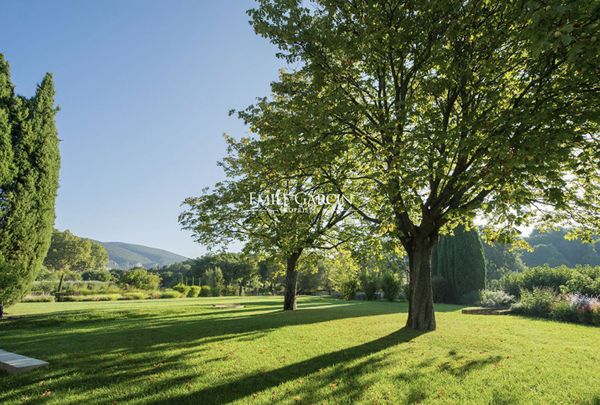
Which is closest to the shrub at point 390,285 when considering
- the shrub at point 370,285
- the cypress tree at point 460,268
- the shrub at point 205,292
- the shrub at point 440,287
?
the shrub at point 370,285

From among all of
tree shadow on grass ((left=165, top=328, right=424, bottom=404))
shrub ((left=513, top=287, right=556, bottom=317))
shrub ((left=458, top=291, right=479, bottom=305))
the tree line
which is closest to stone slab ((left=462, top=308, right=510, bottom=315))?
shrub ((left=513, top=287, right=556, bottom=317))

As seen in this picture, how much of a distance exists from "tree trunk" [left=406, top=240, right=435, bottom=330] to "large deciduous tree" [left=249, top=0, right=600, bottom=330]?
0.03m

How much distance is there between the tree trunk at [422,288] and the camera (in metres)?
10.4

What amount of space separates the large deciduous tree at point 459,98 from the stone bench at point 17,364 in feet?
25.4

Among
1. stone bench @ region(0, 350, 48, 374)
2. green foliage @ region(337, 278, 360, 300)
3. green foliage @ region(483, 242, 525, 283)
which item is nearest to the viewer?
stone bench @ region(0, 350, 48, 374)

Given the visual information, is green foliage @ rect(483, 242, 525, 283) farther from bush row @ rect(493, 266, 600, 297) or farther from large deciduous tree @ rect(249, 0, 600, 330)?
large deciduous tree @ rect(249, 0, 600, 330)

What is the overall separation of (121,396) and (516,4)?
968cm

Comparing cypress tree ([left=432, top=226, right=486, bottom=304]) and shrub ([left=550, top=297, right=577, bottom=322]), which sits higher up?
cypress tree ([left=432, top=226, right=486, bottom=304])

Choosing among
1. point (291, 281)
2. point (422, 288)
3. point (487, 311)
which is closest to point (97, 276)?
point (291, 281)

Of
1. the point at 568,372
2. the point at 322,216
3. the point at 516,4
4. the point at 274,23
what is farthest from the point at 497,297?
the point at 274,23

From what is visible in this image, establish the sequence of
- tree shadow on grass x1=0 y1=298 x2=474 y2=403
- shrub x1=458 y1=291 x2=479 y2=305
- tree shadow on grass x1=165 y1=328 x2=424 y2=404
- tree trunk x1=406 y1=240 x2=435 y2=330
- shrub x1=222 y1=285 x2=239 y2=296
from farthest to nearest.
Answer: shrub x1=222 y1=285 x2=239 y2=296
shrub x1=458 y1=291 x2=479 y2=305
tree trunk x1=406 y1=240 x2=435 y2=330
tree shadow on grass x1=0 y1=298 x2=474 y2=403
tree shadow on grass x1=165 y1=328 x2=424 y2=404

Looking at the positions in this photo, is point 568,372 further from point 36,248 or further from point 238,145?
point 36,248

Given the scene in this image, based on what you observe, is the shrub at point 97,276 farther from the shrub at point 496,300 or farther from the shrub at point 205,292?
the shrub at point 496,300

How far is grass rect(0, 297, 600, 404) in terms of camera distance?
488 cm
